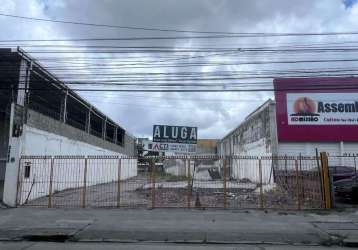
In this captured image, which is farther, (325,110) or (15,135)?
(325,110)

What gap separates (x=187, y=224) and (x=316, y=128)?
1974cm

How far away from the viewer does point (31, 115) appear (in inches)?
850

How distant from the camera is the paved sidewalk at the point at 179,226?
12.3 metres

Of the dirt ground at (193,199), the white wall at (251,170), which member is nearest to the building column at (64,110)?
the dirt ground at (193,199)

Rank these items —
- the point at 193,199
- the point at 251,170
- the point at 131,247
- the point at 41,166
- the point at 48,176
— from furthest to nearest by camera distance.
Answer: the point at 251,170 < the point at 48,176 < the point at 41,166 < the point at 193,199 < the point at 131,247

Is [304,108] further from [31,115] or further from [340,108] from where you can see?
[31,115]

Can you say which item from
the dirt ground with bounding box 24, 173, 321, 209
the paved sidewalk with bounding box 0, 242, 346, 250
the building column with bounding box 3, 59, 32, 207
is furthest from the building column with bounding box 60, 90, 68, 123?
the paved sidewalk with bounding box 0, 242, 346, 250

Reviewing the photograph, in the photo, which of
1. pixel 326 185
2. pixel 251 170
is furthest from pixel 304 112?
pixel 326 185

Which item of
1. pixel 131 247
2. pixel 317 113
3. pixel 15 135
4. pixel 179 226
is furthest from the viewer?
pixel 317 113

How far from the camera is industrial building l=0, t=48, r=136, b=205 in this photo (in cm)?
1983

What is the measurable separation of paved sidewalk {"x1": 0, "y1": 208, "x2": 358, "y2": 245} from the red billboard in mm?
14522

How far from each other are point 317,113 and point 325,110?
581 mm

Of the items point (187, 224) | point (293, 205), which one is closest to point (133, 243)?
point (187, 224)

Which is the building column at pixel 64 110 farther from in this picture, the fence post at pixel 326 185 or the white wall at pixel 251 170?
the fence post at pixel 326 185
